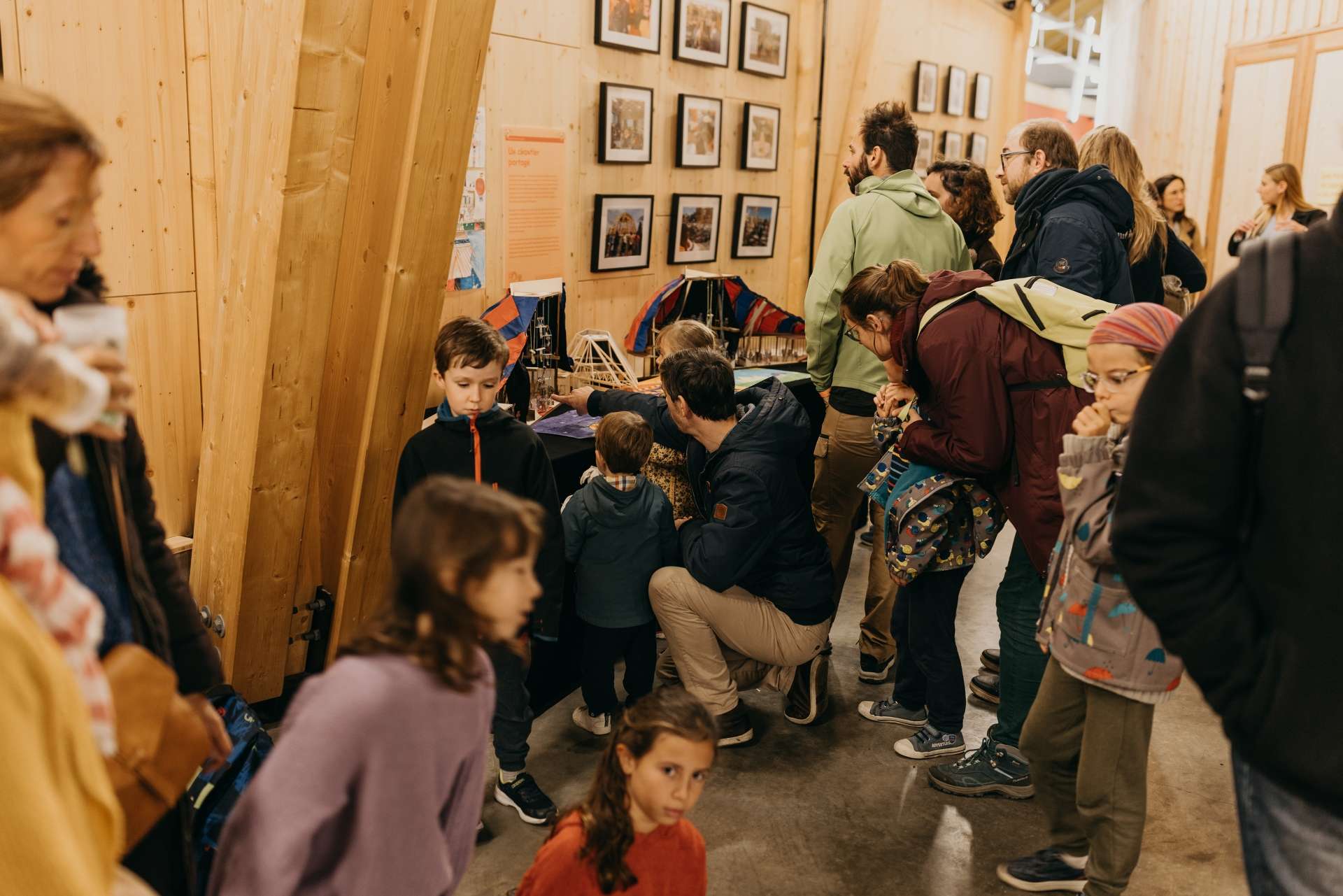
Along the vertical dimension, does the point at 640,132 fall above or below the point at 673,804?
above

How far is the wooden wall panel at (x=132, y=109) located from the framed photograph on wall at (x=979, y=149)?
287 inches

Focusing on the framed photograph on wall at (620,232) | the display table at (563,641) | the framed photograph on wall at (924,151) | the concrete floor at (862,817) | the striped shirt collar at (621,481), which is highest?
the framed photograph on wall at (924,151)

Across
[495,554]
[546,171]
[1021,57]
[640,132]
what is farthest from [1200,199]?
[495,554]

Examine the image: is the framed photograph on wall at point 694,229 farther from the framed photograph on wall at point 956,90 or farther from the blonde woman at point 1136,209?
the framed photograph on wall at point 956,90

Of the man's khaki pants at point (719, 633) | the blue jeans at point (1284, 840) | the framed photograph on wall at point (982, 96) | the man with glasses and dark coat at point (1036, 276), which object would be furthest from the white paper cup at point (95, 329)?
the framed photograph on wall at point (982, 96)

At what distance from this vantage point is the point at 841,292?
440 cm

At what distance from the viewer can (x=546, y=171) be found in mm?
5145

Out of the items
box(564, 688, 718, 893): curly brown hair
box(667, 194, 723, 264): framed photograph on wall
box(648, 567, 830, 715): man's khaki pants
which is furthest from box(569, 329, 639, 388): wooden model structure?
box(564, 688, 718, 893): curly brown hair

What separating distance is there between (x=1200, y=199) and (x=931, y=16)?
3.24 m

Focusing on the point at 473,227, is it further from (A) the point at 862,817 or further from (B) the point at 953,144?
(B) the point at 953,144

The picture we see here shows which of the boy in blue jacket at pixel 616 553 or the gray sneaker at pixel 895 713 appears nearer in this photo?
the boy in blue jacket at pixel 616 553

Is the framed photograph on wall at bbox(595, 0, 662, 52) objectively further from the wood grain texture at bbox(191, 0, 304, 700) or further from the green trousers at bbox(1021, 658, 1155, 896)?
the green trousers at bbox(1021, 658, 1155, 896)

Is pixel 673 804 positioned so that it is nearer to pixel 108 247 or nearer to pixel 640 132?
pixel 108 247

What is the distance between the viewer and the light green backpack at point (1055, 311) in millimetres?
3096
